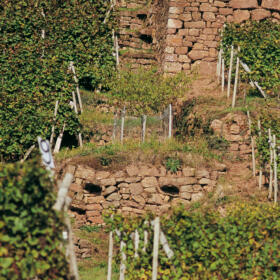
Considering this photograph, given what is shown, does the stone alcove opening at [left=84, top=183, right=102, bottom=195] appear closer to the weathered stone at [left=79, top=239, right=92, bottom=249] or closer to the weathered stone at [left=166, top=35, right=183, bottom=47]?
the weathered stone at [left=79, top=239, right=92, bottom=249]

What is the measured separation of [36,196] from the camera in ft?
27.1

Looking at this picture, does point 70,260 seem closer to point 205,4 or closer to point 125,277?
point 125,277

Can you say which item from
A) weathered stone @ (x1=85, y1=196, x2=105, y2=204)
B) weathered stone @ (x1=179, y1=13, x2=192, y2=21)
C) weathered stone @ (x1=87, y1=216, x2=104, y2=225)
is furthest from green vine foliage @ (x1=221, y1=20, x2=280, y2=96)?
weathered stone @ (x1=87, y1=216, x2=104, y2=225)

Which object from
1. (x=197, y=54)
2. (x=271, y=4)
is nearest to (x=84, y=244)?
(x=197, y=54)

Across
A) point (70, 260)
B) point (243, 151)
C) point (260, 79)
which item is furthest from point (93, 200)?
point (70, 260)

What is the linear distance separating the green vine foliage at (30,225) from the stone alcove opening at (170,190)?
21.1 ft

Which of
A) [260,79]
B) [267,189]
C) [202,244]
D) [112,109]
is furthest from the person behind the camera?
[112,109]

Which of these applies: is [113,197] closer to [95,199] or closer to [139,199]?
[95,199]

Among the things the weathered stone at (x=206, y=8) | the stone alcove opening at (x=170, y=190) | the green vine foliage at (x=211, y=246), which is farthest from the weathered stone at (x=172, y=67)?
the green vine foliage at (x=211, y=246)

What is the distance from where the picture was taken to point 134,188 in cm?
1466

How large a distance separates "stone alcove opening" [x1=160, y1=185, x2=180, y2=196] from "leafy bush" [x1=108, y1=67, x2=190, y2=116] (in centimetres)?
259

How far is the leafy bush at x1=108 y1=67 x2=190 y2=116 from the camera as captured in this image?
1680 centimetres

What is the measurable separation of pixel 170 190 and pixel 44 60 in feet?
16.0

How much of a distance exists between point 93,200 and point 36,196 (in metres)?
6.50
